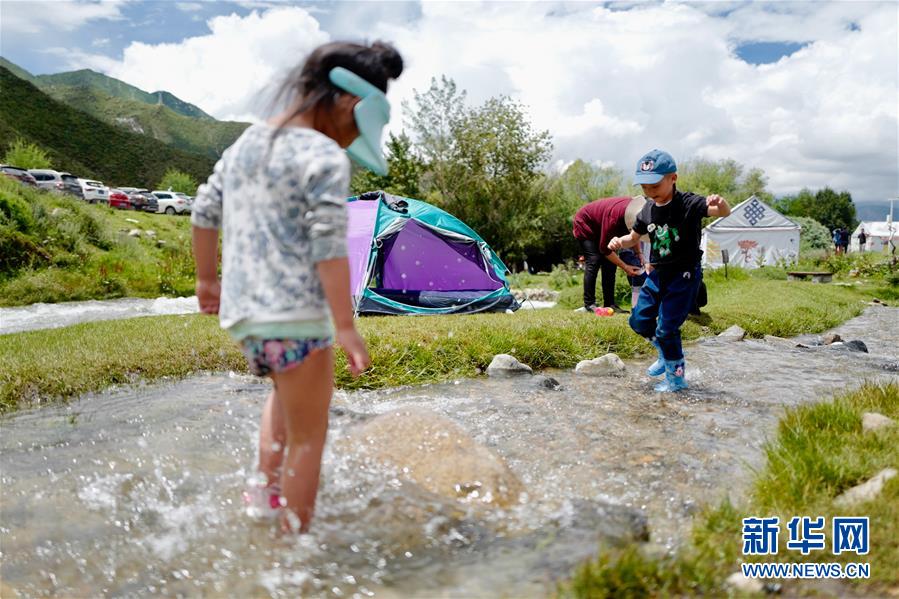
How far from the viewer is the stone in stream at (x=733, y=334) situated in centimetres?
756

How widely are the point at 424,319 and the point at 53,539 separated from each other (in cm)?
528

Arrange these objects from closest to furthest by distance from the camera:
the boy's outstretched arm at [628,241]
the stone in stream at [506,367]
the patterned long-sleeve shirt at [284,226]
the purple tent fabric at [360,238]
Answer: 1. the patterned long-sleeve shirt at [284,226]
2. the boy's outstretched arm at [628,241]
3. the stone in stream at [506,367]
4. the purple tent fabric at [360,238]

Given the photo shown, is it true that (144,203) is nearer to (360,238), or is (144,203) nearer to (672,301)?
(360,238)

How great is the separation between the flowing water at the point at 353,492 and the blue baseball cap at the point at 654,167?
1.57 m

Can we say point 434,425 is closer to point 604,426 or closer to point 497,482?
point 497,482

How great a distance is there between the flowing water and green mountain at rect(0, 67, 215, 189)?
72.7 meters

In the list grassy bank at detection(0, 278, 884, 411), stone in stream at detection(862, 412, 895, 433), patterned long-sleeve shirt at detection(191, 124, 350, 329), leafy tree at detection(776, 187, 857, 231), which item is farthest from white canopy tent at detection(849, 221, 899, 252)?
patterned long-sleeve shirt at detection(191, 124, 350, 329)

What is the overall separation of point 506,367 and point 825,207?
9545cm

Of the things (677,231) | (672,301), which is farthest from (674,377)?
(677,231)

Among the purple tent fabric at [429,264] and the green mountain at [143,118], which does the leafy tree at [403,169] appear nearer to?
the purple tent fabric at [429,264]

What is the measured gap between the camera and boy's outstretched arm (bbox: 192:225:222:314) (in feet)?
8.02

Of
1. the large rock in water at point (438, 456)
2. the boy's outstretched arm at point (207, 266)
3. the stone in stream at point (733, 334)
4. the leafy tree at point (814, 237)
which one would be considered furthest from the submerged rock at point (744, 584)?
the leafy tree at point (814, 237)

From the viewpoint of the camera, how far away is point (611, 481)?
2965mm

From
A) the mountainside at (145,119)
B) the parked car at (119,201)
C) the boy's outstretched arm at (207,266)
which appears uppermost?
the mountainside at (145,119)
